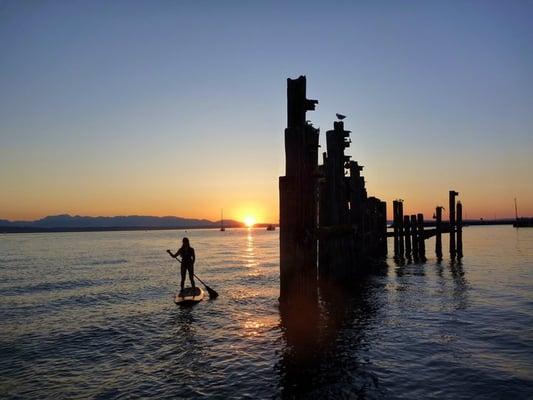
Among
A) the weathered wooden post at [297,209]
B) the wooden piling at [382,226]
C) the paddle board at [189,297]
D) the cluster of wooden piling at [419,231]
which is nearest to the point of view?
the weathered wooden post at [297,209]

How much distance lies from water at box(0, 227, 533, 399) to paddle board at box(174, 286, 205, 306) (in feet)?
1.49

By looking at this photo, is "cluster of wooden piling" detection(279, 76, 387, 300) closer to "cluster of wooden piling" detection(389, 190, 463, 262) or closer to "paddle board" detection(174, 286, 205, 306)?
"paddle board" detection(174, 286, 205, 306)

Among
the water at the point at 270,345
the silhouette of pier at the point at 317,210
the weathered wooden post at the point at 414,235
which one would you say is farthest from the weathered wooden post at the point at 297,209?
the weathered wooden post at the point at 414,235

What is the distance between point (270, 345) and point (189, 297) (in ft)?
24.2

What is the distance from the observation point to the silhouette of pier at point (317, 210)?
13758 millimetres

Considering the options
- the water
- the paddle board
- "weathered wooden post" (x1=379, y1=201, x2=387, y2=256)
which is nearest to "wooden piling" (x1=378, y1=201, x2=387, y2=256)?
"weathered wooden post" (x1=379, y1=201, x2=387, y2=256)

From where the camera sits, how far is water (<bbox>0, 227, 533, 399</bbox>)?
335 inches

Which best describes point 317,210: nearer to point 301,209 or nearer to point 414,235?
point 301,209

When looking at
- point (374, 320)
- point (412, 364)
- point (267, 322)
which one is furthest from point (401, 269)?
point (412, 364)

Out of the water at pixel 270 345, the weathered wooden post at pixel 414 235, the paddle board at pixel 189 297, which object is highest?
the weathered wooden post at pixel 414 235

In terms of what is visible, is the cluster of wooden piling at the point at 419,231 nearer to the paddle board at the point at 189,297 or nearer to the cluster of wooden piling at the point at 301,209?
the cluster of wooden piling at the point at 301,209

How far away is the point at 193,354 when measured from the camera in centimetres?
1073

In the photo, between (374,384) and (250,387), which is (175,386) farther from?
(374,384)

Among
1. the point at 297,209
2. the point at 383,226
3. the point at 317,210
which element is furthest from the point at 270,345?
the point at 383,226
